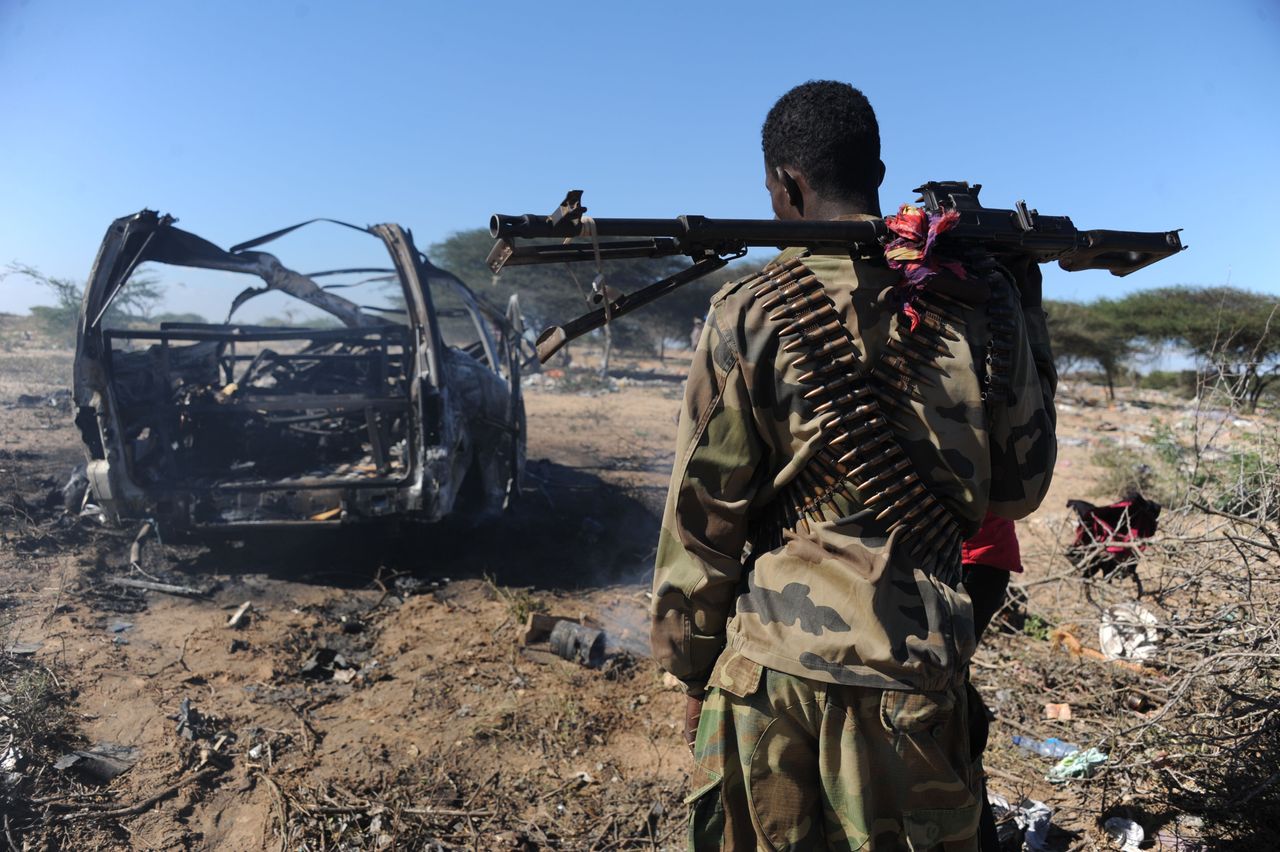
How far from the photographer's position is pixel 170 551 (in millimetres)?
5812

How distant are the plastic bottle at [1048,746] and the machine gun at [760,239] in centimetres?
224

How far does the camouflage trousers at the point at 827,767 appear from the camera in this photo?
1.47 m

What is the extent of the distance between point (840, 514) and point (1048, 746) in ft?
8.62

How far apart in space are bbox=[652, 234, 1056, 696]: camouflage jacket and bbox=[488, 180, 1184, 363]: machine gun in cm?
9

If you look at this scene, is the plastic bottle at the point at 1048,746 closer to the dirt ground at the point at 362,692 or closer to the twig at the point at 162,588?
the dirt ground at the point at 362,692

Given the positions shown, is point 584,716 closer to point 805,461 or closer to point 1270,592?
point 805,461

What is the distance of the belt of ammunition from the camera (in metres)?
1.51

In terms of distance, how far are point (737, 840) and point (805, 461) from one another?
0.77m

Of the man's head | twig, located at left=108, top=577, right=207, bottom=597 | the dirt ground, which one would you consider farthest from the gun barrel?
twig, located at left=108, top=577, right=207, bottom=597

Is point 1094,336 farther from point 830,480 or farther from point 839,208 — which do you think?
point 830,480

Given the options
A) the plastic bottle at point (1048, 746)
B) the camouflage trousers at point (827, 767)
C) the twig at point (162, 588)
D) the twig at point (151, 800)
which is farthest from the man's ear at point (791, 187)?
the twig at point (162, 588)

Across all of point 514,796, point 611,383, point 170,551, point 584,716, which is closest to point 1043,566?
point 584,716

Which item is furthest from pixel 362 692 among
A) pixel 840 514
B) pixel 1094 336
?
pixel 1094 336

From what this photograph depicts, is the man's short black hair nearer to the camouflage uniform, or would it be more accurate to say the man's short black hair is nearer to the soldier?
the soldier
